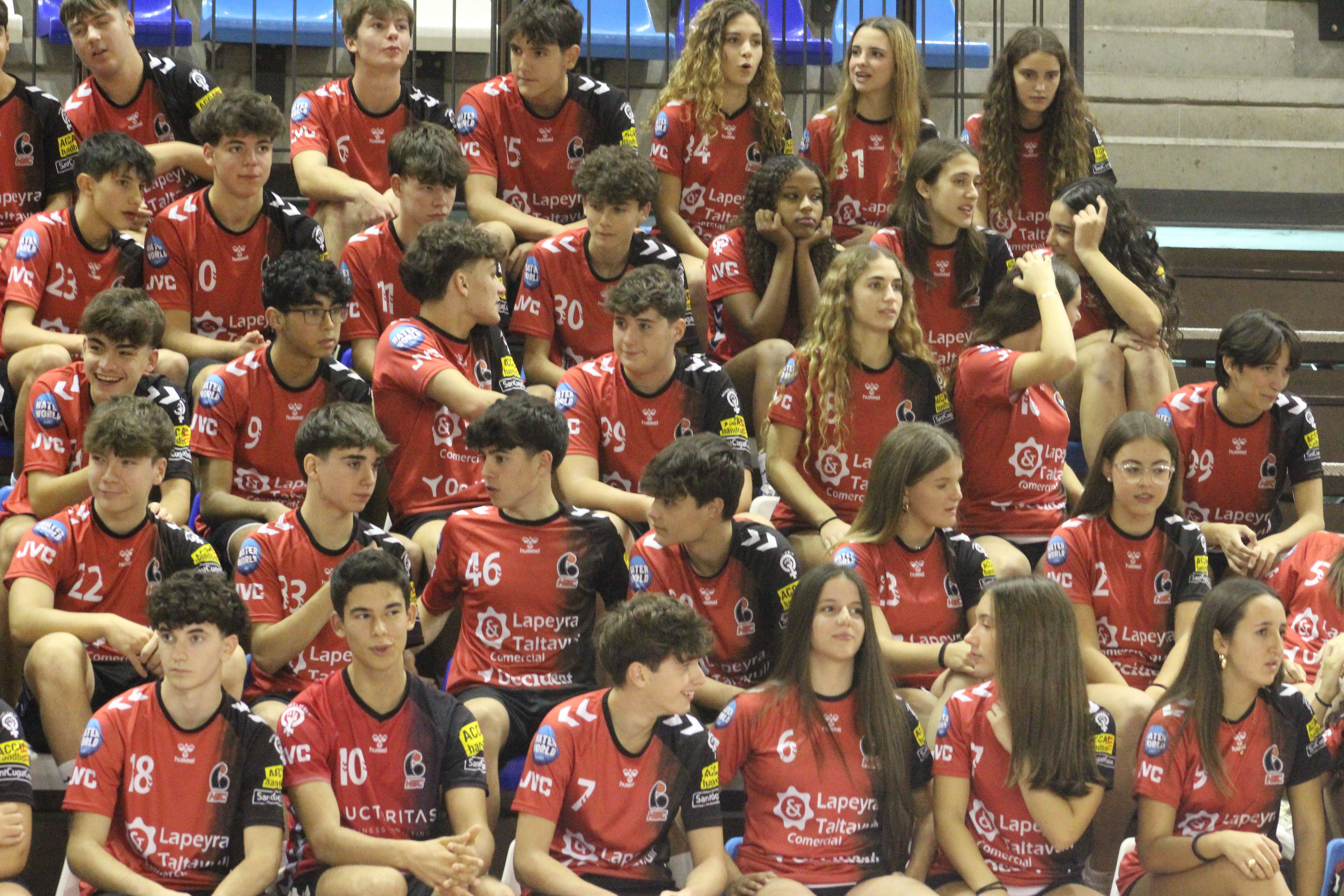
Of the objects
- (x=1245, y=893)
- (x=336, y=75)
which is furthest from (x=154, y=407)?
(x=336, y=75)

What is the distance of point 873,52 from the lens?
6.35m

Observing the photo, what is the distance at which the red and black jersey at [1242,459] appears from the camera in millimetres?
5180

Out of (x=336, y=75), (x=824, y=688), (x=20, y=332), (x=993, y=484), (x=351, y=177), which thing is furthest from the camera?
(x=336, y=75)

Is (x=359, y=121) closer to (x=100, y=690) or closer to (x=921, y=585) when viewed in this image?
(x=100, y=690)

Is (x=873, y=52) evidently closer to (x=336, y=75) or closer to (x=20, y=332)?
(x=336, y=75)

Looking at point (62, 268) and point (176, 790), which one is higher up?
point (62, 268)

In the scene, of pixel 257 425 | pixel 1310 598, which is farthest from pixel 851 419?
pixel 257 425

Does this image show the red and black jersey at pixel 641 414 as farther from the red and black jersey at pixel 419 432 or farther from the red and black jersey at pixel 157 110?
the red and black jersey at pixel 157 110

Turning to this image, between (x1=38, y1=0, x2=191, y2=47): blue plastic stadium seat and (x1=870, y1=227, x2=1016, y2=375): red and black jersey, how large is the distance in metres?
3.83

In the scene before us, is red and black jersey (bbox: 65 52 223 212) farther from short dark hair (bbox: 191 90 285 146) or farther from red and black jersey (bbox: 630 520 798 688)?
red and black jersey (bbox: 630 520 798 688)

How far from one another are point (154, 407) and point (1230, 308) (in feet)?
13.3

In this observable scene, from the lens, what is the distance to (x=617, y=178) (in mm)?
5461

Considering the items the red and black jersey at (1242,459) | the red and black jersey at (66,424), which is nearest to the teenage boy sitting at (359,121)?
the red and black jersey at (66,424)

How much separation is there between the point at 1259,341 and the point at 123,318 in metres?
3.42
